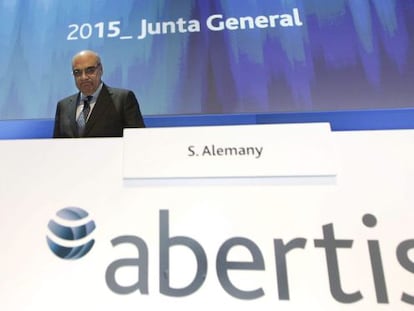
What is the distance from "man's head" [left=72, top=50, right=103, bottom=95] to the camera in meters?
0.85

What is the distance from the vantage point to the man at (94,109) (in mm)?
797

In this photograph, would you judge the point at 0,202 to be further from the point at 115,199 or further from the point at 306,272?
the point at 306,272

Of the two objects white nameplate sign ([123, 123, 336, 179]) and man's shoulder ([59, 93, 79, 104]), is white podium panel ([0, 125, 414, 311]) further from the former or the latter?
man's shoulder ([59, 93, 79, 104])

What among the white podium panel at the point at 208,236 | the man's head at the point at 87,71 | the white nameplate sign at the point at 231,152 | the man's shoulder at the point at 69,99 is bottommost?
the white podium panel at the point at 208,236

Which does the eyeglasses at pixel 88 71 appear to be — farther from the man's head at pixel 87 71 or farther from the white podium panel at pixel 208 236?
the white podium panel at pixel 208 236

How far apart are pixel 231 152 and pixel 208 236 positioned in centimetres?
19

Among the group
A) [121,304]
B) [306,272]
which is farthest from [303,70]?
[121,304]

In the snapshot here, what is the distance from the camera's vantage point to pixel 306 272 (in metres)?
0.64

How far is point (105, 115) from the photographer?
0.81 m

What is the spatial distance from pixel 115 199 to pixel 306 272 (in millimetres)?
409

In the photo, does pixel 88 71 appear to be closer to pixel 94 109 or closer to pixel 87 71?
pixel 87 71

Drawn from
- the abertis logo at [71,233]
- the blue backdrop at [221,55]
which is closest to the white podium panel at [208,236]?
the abertis logo at [71,233]

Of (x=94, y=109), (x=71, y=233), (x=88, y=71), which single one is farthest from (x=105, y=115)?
(x=71, y=233)

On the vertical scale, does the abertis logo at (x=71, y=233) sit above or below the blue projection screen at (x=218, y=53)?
below
